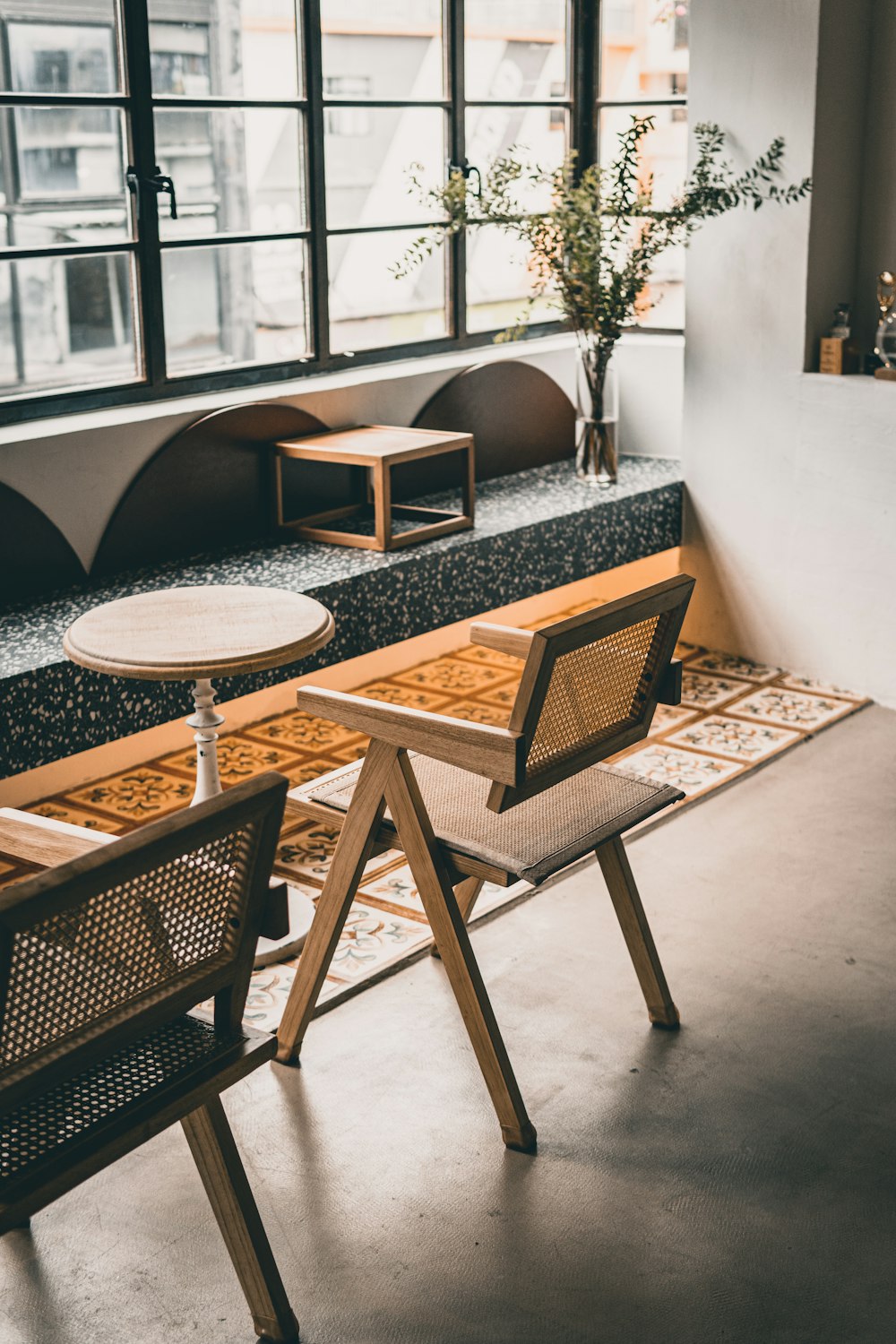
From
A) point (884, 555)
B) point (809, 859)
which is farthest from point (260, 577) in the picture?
point (884, 555)

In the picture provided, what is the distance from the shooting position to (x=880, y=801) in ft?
12.8

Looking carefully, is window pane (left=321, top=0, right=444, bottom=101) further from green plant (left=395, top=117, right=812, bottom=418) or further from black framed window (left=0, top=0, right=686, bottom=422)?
green plant (left=395, top=117, right=812, bottom=418)

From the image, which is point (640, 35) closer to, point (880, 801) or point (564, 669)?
point (880, 801)

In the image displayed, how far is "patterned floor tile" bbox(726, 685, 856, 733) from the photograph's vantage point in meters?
4.54

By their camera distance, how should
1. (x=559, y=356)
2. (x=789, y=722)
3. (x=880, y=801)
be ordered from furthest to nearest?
(x=559, y=356), (x=789, y=722), (x=880, y=801)

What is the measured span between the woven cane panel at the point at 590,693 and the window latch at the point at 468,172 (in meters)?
2.91

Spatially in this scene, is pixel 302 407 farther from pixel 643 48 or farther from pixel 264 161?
pixel 643 48

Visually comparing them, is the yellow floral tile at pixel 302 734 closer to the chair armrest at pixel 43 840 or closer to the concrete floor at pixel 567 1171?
the concrete floor at pixel 567 1171

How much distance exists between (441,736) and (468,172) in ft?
10.7

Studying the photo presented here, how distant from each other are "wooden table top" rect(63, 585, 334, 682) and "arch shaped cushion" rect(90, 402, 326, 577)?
1.04 m

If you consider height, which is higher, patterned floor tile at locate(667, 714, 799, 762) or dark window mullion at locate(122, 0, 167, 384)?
dark window mullion at locate(122, 0, 167, 384)

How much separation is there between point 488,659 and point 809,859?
1.75 m

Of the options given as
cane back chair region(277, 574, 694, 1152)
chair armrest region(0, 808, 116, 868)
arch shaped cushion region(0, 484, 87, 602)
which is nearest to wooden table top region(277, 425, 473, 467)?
arch shaped cushion region(0, 484, 87, 602)

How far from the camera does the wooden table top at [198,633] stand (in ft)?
8.89
